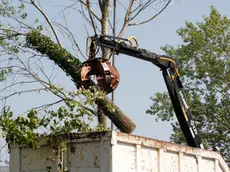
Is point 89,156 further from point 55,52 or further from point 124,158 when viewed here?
point 55,52

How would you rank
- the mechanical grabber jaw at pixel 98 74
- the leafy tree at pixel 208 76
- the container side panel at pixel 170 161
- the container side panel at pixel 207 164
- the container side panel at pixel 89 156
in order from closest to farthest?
the container side panel at pixel 89 156 < the container side panel at pixel 170 161 < the container side panel at pixel 207 164 < the mechanical grabber jaw at pixel 98 74 < the leafy tree at pixel 208 76

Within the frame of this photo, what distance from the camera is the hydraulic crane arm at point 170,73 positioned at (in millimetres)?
9758

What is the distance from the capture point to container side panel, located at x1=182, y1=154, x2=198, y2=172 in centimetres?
781

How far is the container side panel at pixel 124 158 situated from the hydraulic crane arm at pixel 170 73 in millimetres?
3276

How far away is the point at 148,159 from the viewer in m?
7.07

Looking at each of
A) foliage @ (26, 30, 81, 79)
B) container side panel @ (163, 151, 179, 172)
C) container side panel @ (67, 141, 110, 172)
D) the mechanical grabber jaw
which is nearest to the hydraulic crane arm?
the mechanical grabber jaw

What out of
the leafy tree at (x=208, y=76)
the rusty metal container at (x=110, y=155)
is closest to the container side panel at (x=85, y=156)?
the rusty metal container at (x=110, y=155)

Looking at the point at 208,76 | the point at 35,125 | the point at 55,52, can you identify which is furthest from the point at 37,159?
the point at 208,76

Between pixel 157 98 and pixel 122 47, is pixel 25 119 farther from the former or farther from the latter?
pixel 157 98

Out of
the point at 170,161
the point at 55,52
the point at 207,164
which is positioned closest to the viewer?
the point at 170,161

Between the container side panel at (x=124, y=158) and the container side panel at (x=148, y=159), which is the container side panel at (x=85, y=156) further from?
the container side panel at (x=148, y=159)

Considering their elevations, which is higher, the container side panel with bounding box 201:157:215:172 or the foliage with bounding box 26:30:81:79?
the foliage with bounding box 26:30:81:79

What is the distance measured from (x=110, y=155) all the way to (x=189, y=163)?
1.89m

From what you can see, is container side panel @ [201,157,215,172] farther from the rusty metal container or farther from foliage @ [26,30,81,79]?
foliage @ [26,30,81,79]
